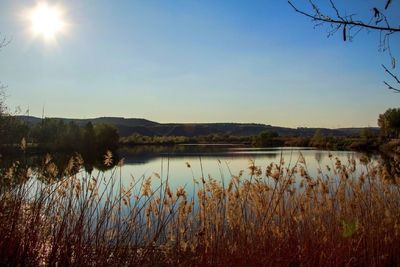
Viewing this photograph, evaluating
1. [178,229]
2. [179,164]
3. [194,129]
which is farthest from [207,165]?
[194,129]

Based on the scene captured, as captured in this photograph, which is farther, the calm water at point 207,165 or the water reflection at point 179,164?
the calm water at point 207,165

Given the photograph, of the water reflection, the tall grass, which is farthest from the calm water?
the tall grass

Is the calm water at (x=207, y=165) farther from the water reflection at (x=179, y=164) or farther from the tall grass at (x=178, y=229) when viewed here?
the tall grass at (x=178, y=229)

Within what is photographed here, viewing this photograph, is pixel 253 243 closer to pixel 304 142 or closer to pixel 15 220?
pixel 15 220

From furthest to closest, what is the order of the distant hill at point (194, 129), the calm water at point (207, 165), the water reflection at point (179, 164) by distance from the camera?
the distant hill at point (194, 129) → the calm water at point (207, 165) → the water reflection at point (179, 164)

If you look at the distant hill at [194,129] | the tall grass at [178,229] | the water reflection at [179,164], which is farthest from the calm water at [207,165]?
the distant hill at [194,129]

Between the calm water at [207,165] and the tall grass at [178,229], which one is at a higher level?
the tall grass at [178,229]

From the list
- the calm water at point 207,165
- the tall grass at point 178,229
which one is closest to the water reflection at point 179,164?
the calm water at point 207,165

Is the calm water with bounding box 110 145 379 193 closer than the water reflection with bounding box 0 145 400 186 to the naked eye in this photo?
No

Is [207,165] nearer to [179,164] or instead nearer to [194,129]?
[179,164]

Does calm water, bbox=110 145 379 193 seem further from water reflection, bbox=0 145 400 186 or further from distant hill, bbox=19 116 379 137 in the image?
distant hill, bbox=19 116 379 137

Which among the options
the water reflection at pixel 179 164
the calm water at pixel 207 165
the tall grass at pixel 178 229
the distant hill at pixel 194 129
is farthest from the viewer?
the distant hill at pixel 194 129

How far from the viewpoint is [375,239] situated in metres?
5.54

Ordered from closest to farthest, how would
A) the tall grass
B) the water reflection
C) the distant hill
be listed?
the tall grass → the water reflection → the distant hill
